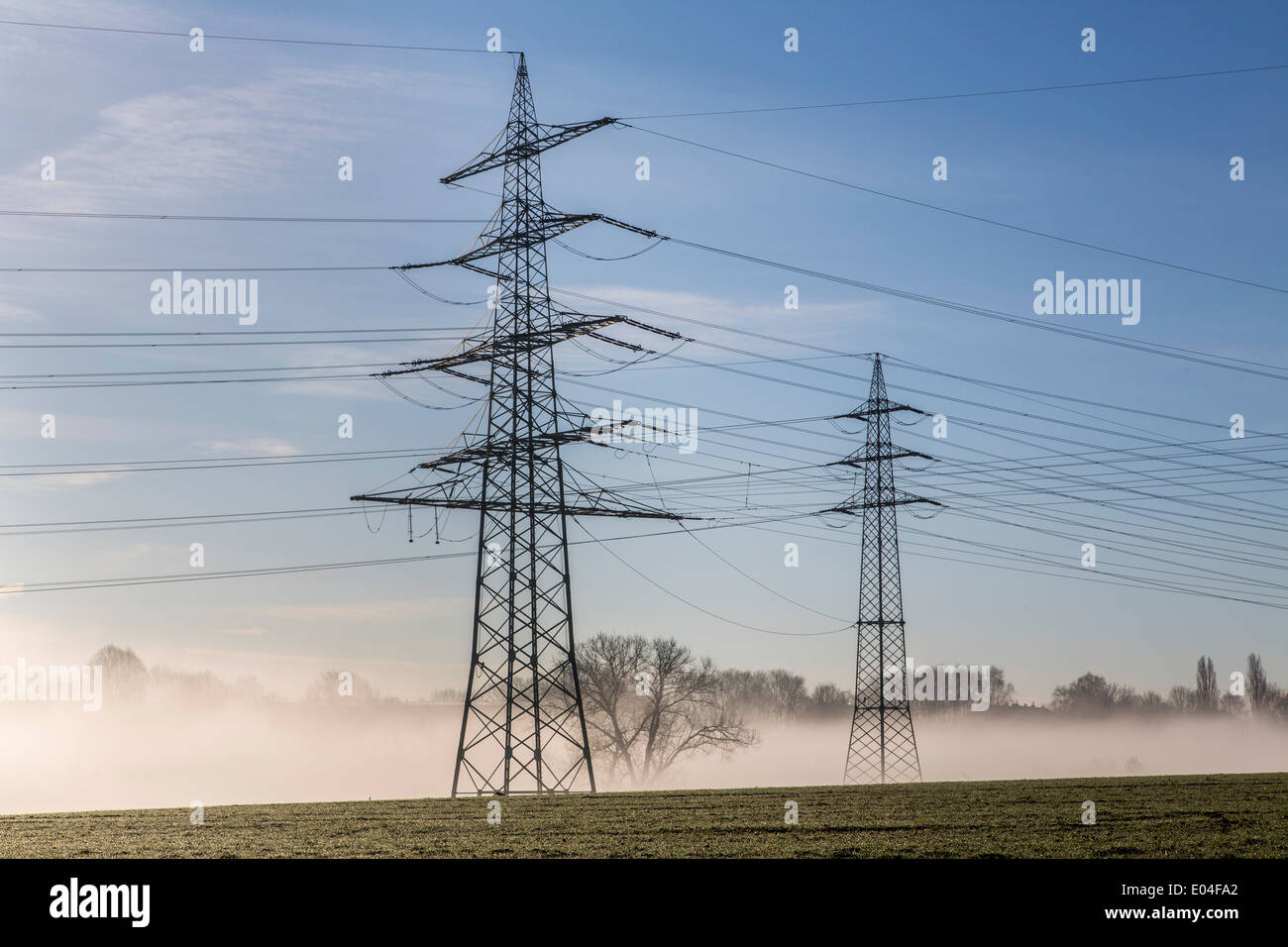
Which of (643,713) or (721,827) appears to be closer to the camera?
(721,827)

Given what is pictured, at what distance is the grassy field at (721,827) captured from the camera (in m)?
23.0

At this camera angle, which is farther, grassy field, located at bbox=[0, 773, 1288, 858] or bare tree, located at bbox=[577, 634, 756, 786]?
bare tree, located at bbox=[577, 634, 756, 786]

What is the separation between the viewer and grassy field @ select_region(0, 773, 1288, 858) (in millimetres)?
23047

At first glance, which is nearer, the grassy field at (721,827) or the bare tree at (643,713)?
the grassy field at (721,827)

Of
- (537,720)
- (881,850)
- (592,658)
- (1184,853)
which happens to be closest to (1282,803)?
(1184,853)

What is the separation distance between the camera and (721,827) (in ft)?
92.5
